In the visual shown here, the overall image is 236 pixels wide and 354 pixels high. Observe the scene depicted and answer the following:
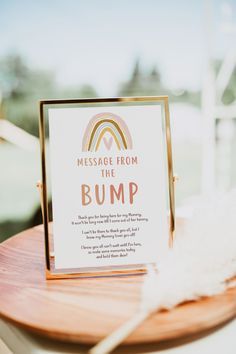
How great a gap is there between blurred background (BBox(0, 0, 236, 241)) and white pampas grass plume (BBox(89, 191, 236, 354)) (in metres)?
2.69

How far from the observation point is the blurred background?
347cm

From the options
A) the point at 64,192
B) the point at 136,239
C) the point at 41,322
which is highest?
the point at 64,192

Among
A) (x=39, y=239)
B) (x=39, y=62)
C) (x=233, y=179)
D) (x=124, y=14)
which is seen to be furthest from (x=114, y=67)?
(x=39, y=239)

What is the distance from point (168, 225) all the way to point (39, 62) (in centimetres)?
383

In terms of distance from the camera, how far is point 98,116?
82 centimetres

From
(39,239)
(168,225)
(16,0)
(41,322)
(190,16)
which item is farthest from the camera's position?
(190,16)

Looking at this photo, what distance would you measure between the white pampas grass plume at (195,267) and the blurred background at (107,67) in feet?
8.84

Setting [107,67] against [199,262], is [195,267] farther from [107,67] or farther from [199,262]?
[107,67]

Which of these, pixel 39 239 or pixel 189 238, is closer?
pixel 189 238

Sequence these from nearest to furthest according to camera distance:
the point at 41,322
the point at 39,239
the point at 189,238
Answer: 1. the point at 41,322
2. the point at 189,238
3. the point at 39,239

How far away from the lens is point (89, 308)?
679 mm

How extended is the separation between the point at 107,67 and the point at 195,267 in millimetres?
3825

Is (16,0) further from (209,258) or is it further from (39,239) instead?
(209,258)

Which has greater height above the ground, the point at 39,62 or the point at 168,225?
the point at 39,62
